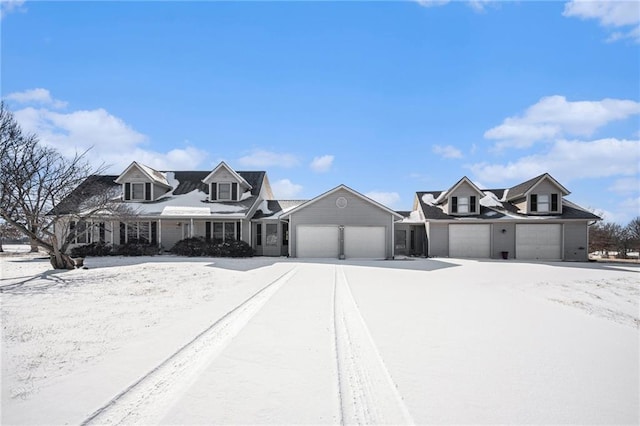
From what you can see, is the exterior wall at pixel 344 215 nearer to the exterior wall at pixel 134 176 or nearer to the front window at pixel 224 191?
the front window at pixel 224 191

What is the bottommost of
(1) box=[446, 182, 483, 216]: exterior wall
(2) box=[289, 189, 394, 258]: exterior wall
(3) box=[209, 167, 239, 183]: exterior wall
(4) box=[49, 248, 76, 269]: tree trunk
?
(4) box=[49, 248, 76, 269]: tree trunk

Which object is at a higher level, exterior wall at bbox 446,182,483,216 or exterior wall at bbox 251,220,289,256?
exterior wall at bbox 446,182,483,216

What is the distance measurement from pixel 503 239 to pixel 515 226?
1.21 m

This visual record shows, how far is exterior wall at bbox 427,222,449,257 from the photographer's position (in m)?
24.8

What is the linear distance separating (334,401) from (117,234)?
24.5 meters

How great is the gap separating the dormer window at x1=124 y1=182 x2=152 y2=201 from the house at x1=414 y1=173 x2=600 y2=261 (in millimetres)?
19990

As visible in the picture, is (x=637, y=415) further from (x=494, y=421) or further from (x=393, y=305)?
(x=393, y=305)

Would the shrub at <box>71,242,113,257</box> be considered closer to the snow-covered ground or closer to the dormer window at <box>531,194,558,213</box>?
the snow-covered ground

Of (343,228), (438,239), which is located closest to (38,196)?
(343,228)

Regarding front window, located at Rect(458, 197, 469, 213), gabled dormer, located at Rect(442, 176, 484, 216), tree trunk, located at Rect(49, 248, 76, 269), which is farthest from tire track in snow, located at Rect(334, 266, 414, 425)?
front window, located at Rect(458, 197, 469, 213)

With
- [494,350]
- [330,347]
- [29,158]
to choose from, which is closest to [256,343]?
[330,347]

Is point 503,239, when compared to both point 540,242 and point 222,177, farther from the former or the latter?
point 222,177

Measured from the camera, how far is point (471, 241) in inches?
970

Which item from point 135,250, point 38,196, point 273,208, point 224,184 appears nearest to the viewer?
point 38,196
